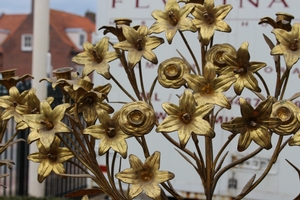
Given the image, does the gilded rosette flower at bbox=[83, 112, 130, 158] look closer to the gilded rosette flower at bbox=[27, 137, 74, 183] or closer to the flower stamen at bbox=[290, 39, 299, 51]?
the gilded rosette flower at bbox=[27, 137, 74, 183]

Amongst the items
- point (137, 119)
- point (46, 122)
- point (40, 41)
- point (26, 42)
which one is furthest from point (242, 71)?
point (26, 42)

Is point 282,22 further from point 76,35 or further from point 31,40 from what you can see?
point 31,40

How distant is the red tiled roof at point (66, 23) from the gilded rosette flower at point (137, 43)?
3001cm

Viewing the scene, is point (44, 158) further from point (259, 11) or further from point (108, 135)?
point (259, 11)

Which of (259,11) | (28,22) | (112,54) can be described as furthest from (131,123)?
(28,22)

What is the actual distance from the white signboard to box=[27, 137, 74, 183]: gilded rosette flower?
8.52 ft

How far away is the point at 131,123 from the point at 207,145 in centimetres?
32

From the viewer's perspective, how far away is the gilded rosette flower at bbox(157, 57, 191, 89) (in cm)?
152

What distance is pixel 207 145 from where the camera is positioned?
1.60m

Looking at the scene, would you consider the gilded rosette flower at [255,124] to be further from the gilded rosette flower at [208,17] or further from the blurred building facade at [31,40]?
the blurred building facade at [31,40]

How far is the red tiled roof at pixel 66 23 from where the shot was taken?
31469 mm

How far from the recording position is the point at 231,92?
13.6ft

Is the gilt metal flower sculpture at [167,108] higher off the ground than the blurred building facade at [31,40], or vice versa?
the blurred building facade at [31,40]

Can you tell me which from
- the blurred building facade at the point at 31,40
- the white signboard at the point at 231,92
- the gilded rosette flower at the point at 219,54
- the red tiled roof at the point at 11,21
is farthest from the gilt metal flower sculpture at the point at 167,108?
the red tiled roof at the point at 11,21
